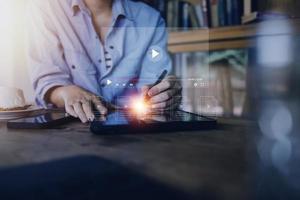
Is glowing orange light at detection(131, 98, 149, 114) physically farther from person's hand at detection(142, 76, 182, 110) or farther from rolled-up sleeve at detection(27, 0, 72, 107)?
rolled-up sleeve at detection(27, 0, 72, 107)

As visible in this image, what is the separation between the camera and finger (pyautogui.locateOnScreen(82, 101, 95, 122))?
88 centimetres

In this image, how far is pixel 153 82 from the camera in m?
1.04

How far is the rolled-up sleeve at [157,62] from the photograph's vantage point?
105 cm

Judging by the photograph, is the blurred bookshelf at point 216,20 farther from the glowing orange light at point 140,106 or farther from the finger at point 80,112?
the finger at point 80,112

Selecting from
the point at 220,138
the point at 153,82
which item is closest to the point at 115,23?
the point at 153,82

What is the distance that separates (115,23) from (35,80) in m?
0.33

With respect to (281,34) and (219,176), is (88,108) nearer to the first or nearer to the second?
(219,176)

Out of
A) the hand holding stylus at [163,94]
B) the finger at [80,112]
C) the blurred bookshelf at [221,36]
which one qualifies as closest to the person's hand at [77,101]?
the finger at [80,112]

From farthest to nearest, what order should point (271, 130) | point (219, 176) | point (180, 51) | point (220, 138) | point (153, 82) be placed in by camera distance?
1. point (180, 51)
2. point (153, 82)
3. point (271, 130)
4. point (220, 138)
5. point (219, 176)

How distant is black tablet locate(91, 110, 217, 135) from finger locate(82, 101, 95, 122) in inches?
1.4

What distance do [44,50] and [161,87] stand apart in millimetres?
419

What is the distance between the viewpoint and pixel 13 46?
3.50 feet

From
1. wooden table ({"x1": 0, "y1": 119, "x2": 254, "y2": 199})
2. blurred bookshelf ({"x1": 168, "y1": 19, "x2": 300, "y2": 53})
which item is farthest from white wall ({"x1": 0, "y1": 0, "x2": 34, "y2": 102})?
blurred bookshelf ({"x1": 168, "y1": 19, "x2": 300, "y2": 53})

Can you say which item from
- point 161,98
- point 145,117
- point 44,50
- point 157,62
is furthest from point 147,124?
point 44,50
